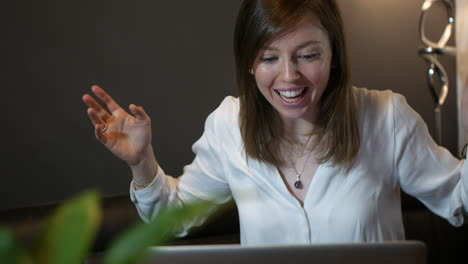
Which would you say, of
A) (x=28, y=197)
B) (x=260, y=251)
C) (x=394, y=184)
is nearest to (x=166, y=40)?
(x=28, y=197)

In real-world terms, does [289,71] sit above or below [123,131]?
above

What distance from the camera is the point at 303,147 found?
1.71 m

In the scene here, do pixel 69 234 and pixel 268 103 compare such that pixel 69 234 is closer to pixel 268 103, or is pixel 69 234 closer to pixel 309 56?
pixel 309 56

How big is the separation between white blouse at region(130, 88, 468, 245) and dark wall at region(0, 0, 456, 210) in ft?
2.59

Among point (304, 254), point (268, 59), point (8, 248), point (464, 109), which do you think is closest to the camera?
point (8, 248)

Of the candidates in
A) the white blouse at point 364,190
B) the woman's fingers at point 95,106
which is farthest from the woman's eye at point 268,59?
the woman's fingers at point 95,106

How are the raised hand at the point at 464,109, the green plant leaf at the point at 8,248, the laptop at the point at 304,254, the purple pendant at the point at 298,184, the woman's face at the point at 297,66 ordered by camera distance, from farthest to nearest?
the purple pendant at the point at 298,184, the woman's face at the point at 297,66, the raised hand at the point at 464,109, the laptop at the point at 304,254, the green plant leaf at the point at 8,248

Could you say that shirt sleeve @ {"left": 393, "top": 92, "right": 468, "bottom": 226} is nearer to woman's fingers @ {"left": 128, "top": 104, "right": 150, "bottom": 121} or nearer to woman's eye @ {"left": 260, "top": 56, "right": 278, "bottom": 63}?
woman's eye @ {"left": 260, "top": 56, "right": 278, "bottom": 63}

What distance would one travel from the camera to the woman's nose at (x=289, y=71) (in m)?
1.51

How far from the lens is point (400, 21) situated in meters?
3.09

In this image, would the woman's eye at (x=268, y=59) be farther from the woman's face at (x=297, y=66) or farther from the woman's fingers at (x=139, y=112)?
the woman's fingers at (x=139, y=112)

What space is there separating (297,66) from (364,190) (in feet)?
1.16

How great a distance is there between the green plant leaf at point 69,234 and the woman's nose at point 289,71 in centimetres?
108

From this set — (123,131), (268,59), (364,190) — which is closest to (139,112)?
(123,131)
